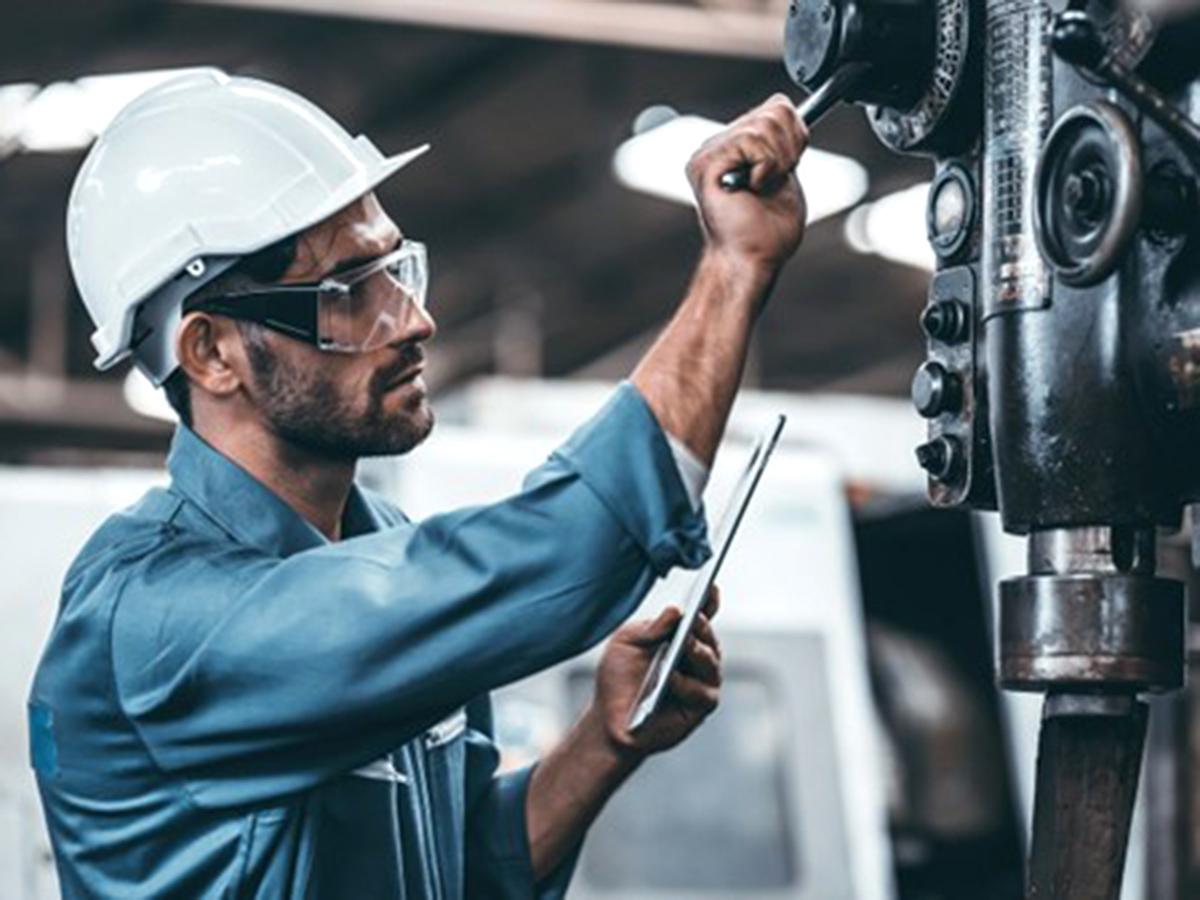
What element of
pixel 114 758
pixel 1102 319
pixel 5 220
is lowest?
pixel 114 758

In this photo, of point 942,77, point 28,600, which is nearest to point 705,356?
point 942,77

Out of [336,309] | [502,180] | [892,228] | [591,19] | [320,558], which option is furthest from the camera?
[892,228]

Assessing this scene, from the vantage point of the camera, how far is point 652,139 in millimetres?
7766

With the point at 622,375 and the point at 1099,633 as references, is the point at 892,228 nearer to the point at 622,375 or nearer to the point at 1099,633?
the point at 622,375

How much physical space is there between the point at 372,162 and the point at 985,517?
2.41 meters

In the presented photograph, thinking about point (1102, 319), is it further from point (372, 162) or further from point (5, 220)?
point (5, 220)

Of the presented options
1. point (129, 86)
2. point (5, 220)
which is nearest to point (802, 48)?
point (129, 86)

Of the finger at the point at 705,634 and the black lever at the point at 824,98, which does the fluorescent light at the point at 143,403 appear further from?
the black lever at the point at 824,98

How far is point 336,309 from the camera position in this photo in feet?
4.80

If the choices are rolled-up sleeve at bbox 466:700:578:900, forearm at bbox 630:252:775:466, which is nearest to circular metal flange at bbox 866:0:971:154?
forearm at bbox 630:252:775:466

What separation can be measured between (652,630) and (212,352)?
14.7 inches

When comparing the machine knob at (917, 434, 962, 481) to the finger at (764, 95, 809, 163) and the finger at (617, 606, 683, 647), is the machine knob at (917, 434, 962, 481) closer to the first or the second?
the finger at (764, 95, 809, 163)

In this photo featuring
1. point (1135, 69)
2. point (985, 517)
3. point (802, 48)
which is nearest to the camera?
point (1135, 69)

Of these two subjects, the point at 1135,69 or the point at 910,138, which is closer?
the point at 1135,69
